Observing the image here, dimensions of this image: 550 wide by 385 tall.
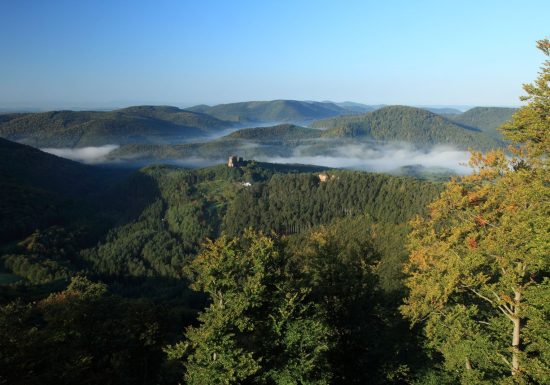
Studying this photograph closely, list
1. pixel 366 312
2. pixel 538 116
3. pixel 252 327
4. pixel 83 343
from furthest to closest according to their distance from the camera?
pixel 83 343
pixel 366 312
pixel 252 327
pixel 538 116

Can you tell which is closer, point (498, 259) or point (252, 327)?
point (498, 259)

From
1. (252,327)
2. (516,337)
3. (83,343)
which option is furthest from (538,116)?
(83,343)

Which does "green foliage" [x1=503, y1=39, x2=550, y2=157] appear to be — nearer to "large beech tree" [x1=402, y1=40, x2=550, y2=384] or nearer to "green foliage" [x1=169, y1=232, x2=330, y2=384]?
"large beech tree" [x1=402, y1=40, x2=550, y2=384]

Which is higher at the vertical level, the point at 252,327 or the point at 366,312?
the point at 252,327

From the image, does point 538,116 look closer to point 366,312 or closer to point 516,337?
point 516,337

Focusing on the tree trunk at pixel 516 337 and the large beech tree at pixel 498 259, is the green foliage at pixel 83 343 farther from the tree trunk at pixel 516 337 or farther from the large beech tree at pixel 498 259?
the tree trunk at pixel 516 337

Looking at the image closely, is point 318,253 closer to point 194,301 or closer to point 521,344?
point 521,344

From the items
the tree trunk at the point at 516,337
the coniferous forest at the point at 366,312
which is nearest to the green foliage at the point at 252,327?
the coniferous forest at the point at 366,312

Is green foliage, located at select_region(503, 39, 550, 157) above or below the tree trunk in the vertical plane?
above

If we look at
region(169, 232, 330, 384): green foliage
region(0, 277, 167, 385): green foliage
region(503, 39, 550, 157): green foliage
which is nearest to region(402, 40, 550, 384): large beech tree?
region(503, 39, 550, 157): green foliage
